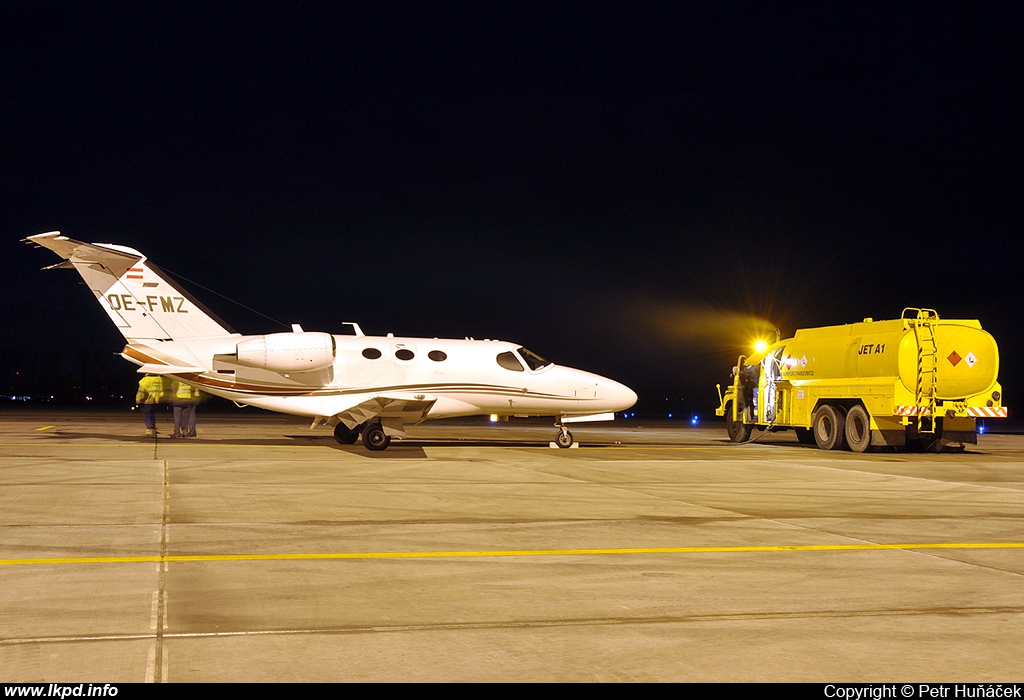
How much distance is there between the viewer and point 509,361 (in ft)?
72.0

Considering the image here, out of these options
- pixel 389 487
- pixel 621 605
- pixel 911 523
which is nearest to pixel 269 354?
pixel 389 487

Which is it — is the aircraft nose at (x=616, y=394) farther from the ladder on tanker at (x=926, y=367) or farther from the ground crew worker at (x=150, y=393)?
the ground crew worker at (x=150, y=393)

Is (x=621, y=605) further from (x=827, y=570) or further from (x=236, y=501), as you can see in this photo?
(x=236, y=501)

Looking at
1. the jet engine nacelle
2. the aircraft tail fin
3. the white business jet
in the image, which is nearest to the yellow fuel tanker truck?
the white business jet

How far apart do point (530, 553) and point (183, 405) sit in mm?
17338

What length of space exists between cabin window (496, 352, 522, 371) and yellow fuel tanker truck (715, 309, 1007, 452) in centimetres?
867

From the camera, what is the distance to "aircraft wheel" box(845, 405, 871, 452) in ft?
74.5

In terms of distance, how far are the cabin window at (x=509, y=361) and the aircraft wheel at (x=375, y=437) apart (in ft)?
12.0

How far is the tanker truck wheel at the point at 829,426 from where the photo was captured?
78.2ft

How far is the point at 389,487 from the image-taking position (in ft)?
41.3

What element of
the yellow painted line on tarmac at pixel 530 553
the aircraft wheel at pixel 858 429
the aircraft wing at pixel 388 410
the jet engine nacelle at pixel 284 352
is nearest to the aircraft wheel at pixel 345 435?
the aircraft wing at pixel 388 410

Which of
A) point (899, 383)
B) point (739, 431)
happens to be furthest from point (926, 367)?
point (739, 431)

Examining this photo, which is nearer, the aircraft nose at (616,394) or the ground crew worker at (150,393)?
the aircraft nose at (616,394)

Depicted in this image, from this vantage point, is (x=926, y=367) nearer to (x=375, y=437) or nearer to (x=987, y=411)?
(x=987, y=411)
